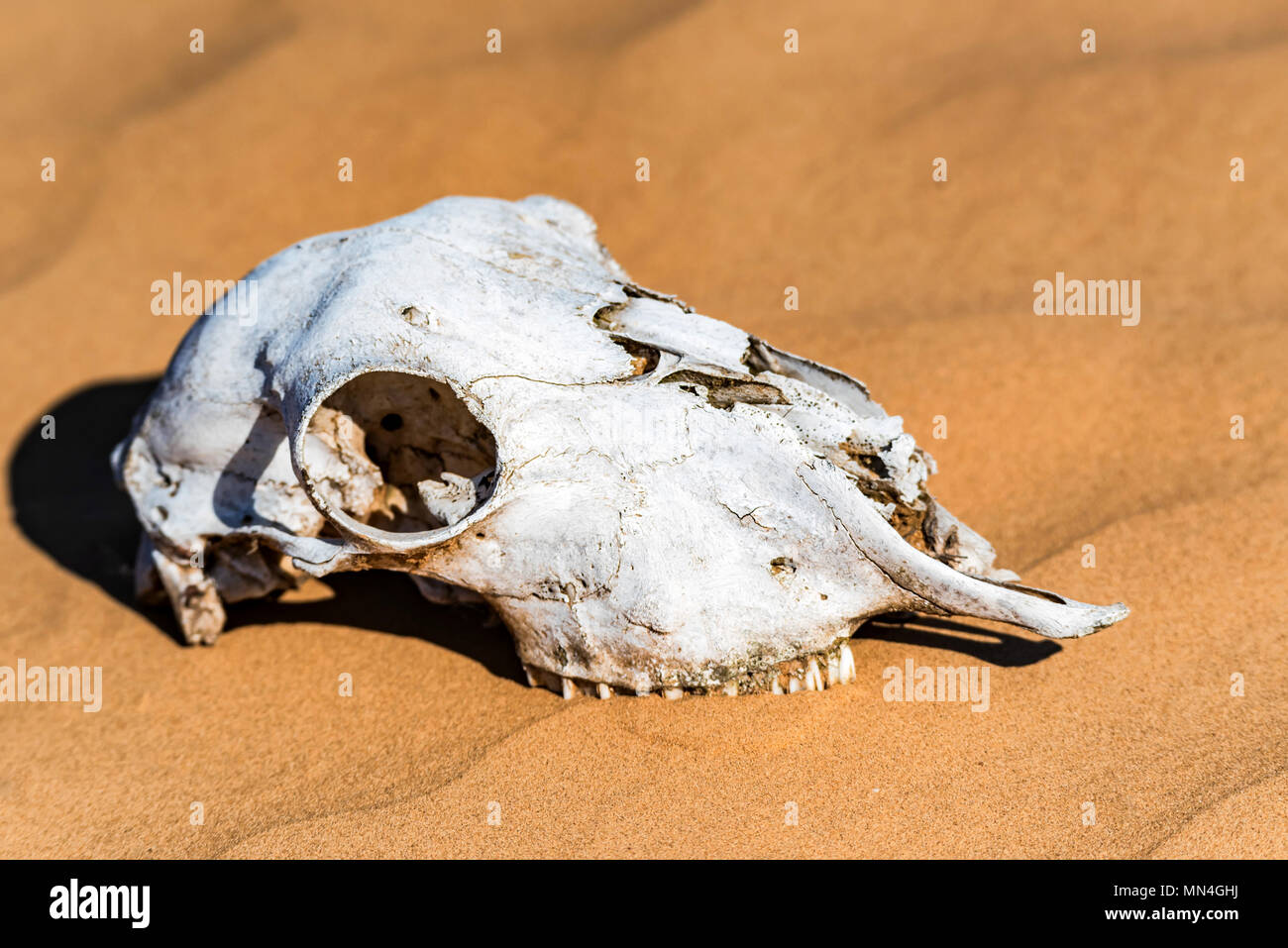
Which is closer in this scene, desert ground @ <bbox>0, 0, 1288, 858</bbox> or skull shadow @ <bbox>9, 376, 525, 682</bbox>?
desert ground @ <bbox>0, 0, 1288, 858</bbox>

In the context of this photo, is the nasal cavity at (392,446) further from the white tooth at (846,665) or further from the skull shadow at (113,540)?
the white tooth at (846,665)

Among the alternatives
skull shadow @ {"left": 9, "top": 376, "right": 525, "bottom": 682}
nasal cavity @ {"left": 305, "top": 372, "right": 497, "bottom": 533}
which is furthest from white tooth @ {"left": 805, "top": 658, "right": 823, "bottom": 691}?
nasal cavity @ {"left": 305, "top": 372, "right": 497, "bottom": 533}

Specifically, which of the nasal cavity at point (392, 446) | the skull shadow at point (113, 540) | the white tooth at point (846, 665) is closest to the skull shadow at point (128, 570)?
the skull shadow at point (113, 540)

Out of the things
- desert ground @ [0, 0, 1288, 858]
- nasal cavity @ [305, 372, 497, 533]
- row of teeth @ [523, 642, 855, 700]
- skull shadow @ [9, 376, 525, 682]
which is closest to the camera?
desert ground @ [0, 0, 1288, 858]

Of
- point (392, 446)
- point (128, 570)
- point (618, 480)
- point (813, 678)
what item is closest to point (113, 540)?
point (128, 570)

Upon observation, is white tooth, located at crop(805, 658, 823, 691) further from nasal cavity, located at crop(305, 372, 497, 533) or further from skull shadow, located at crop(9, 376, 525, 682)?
nasal cavity, located at crop(305, 372, 497, 533)

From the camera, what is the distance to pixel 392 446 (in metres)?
3.45

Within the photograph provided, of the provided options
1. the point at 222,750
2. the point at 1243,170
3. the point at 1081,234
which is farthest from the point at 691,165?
the point at 222,750

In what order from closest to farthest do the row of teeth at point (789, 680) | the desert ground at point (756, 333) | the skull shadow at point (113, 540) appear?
the desert ground at point (756, 333) < the row of teeth at point (789, 680) < the skull shadow at point (113, 540)

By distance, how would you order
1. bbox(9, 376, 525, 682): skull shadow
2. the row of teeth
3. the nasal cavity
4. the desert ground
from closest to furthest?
1. the desert ground
2. the row of teeth
3. the nasal cavity
4. bbox(9, 376, 525, 682): skull shadow

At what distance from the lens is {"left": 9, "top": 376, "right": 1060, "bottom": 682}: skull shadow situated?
11.1 ft

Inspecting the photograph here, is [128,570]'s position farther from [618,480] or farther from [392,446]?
[618,480]

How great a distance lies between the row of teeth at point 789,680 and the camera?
305 centimetres

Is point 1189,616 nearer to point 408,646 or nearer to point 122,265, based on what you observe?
point 408,646
